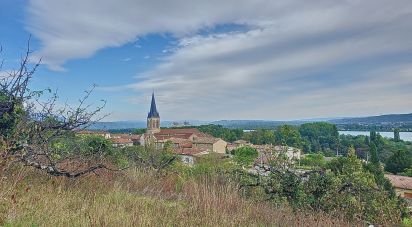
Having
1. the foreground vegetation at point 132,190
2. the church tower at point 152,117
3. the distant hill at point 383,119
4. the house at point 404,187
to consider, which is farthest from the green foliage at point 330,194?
the distant hill at point 383,119

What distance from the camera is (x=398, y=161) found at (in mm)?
50969

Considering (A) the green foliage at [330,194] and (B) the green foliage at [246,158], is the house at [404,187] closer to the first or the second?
(B) the green foliage at [246,158]

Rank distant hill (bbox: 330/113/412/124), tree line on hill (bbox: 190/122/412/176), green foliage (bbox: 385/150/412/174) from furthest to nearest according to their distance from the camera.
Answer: distant hill (bbox: 330/113/412/124), tree line on hill (bbox: 190/122/412/176), green foliage (bbox: 385/150/412/174)

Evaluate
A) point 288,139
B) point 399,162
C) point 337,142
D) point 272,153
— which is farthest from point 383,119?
point 272,153

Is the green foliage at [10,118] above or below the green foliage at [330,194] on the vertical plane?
above

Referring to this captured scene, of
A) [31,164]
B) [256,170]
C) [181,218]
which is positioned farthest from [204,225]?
[256,170]

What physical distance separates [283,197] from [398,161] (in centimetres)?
5292

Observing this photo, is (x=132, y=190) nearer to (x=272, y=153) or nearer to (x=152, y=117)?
(x=272, y=153)

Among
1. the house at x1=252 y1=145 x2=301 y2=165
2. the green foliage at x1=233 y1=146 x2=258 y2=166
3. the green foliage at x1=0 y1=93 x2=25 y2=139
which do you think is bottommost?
the green foliage at x1=233 y1=146 x2=258 y2=166

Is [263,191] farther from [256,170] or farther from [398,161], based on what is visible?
[398,161]

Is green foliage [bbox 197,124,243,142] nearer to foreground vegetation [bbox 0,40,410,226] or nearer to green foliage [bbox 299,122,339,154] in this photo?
green foliage [bbox 299,122,339,154]

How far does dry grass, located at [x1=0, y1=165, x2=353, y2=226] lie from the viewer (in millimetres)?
3262

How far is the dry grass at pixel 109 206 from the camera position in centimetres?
326

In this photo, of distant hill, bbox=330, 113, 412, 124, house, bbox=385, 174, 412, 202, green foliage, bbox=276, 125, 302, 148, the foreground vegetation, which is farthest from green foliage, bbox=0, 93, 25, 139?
distant hill, bbox=330, 113, 412, 124
